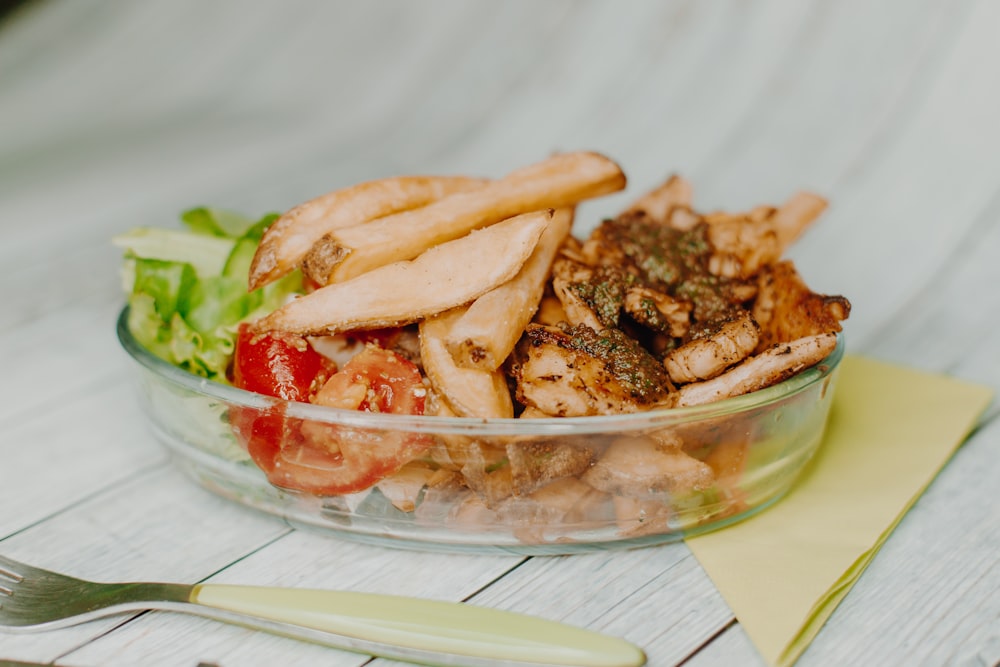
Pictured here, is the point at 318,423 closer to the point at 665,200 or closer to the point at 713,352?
the point at 713,352

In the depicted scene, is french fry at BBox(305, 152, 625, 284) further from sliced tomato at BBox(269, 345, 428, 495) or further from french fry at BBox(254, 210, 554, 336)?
sliced tomato at BBox(269, 345, 428, 495)

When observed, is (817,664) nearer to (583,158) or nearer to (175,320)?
(583,158)

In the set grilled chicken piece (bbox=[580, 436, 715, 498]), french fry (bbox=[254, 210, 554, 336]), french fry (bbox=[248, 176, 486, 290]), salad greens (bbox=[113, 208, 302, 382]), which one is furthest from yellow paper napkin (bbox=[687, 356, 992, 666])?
salad greens (bbox=[113, 208, 302, 382])

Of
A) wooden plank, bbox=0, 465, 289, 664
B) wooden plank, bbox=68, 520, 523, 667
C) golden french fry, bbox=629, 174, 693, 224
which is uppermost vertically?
golden french fry, bbox=629, 174, 693, 224

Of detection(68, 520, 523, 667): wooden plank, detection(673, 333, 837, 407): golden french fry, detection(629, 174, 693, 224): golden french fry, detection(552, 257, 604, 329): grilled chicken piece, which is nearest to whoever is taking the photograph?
detection(68, 520, 523, 667): wooden plank


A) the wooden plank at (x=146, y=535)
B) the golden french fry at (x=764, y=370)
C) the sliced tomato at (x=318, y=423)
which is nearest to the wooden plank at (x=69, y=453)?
the wooden plank at (x=146, y=535)

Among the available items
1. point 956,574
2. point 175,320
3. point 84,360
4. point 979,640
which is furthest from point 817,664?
point 84,360

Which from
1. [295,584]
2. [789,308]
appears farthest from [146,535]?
[789,308]
